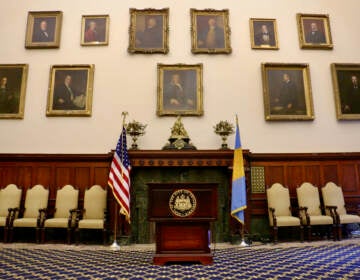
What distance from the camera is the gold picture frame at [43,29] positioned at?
909cm

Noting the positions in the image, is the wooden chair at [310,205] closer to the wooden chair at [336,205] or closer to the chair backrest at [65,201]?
the wooden chair at [336,205]

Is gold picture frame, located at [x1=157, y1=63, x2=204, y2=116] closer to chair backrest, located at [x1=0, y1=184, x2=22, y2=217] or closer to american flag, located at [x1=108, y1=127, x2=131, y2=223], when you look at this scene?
american flag, located at [x1=108, y1=127, x2=131, y2=223]

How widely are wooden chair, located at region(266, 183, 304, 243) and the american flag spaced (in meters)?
3.32

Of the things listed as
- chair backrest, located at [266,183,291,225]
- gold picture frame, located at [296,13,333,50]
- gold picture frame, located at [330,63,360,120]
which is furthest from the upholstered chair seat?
gold picture frame, located at [296,13,333,50]

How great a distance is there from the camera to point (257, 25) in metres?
9.27

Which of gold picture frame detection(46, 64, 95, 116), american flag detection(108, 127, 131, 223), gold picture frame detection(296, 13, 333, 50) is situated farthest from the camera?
gold picture frame detection(296, 13, 333, 50)

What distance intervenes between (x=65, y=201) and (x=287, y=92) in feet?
21.5

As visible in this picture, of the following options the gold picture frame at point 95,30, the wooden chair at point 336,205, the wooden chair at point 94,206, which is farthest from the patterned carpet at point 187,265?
the gold picture frame at point 95,30

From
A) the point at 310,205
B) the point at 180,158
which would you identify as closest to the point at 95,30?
the point at 180,158

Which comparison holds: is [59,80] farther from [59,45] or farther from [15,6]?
[15,6]

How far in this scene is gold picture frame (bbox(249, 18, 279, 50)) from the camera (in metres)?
9.13

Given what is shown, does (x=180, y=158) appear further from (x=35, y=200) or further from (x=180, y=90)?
(x=35, y=200)

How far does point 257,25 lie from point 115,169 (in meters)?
5.92

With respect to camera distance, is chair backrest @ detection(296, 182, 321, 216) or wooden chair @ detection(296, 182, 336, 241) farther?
chair backrest @ detection(296, 182, 321, 216)
